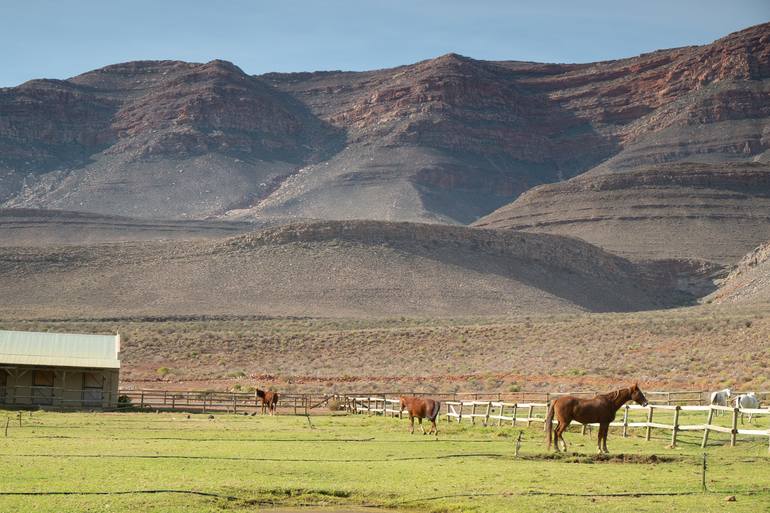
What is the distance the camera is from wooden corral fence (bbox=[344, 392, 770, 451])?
76.0 feet

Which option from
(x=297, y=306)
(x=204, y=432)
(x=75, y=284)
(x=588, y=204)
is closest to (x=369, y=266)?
(x=297, y=306)

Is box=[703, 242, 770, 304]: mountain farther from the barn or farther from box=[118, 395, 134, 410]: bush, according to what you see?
the barn

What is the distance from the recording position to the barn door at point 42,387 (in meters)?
40.3

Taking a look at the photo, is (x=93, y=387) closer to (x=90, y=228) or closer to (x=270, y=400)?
(x=270, y=400)

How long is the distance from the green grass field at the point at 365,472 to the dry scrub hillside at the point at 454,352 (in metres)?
22.8

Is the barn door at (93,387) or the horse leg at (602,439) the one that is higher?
the horse leg at (602,439)

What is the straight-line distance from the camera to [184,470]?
63.5ft

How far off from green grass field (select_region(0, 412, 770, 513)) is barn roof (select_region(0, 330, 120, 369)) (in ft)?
43.2

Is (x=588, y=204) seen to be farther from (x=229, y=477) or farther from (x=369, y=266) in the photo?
(x=229, y=477)

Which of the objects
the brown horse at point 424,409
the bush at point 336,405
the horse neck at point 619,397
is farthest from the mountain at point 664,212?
the horse neck at point 619,397

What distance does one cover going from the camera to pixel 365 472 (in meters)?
19.6

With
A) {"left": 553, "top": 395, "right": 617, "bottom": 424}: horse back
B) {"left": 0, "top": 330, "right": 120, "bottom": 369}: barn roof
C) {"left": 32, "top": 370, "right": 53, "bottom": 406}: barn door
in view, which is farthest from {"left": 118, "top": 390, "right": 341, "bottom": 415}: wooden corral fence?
{"left": 553, "top": 395, "right": 617, "bottom": 424}: horse back

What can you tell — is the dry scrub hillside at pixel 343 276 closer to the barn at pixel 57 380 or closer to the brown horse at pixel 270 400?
the barn at pixel 57 380

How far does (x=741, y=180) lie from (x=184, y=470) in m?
140
